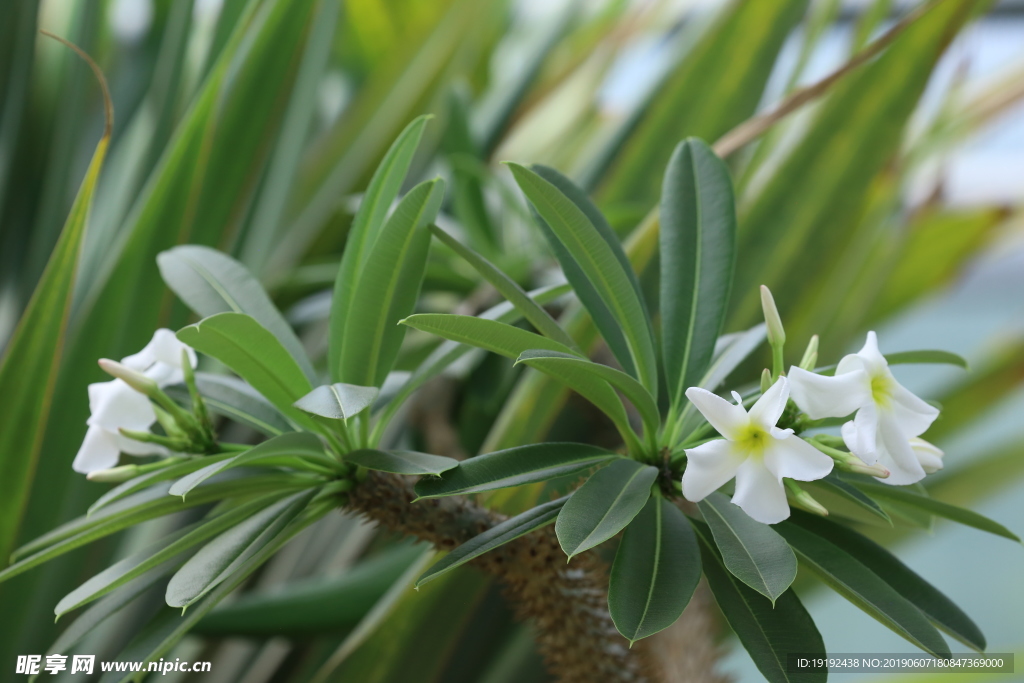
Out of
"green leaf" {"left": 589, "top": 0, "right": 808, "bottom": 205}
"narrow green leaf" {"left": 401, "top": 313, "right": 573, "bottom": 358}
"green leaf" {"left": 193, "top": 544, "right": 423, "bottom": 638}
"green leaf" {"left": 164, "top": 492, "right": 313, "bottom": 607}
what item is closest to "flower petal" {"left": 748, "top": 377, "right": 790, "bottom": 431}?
"narrow green leaf" {"left": 401, "top": 313, "right": 573, "bottom": 358}

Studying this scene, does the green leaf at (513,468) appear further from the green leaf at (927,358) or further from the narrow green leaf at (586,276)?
the green leaf at (927,358)

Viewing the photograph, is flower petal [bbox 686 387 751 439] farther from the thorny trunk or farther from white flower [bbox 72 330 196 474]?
white flower [bbox 72 330 196 474]

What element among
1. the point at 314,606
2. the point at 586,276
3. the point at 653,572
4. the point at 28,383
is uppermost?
the point at 28,383

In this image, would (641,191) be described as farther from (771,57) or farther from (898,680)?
(898,680)

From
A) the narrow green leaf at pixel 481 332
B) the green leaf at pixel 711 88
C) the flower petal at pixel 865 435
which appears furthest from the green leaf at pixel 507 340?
the green leaf at pixel 711 88

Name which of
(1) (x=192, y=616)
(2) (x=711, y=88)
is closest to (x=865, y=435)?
(1) (x=192, y=616)

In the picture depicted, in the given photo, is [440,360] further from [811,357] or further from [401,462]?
[811,357]
